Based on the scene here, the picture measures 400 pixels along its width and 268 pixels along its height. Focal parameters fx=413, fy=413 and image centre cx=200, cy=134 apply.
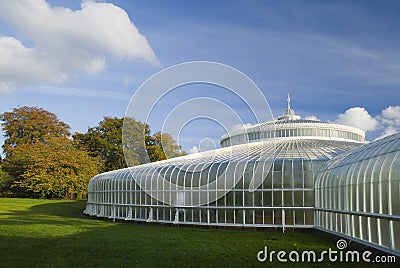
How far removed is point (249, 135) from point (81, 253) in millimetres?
23626

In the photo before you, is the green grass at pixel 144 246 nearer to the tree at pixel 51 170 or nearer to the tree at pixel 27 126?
the tree at pixel 51 170

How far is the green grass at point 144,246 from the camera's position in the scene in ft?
51.6

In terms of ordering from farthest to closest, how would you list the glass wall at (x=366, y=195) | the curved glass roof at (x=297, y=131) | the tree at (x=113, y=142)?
the tree at (x=113, y=142) → the curved glass roof at (x=297, y=131) → the glass wall at (x=366, y=195)

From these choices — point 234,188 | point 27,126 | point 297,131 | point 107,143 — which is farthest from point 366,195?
point 27,126

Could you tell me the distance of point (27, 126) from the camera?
257ft

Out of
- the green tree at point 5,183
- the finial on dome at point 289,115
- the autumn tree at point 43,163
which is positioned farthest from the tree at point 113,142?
the finial on dome at point 289,115

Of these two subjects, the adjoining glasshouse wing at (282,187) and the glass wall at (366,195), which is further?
the adjoining glasshouse wing at (282,187)

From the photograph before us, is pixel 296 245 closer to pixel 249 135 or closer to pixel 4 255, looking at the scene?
pixel 4 255

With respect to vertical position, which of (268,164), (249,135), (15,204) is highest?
(249,135)

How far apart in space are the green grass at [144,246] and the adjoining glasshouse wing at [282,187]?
1409 millimetres

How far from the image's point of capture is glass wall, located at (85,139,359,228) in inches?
1014

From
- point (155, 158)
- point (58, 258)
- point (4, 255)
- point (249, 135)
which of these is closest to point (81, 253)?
point (58, 258)

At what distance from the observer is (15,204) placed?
5406cm

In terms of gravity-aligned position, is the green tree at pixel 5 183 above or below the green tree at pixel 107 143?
below
